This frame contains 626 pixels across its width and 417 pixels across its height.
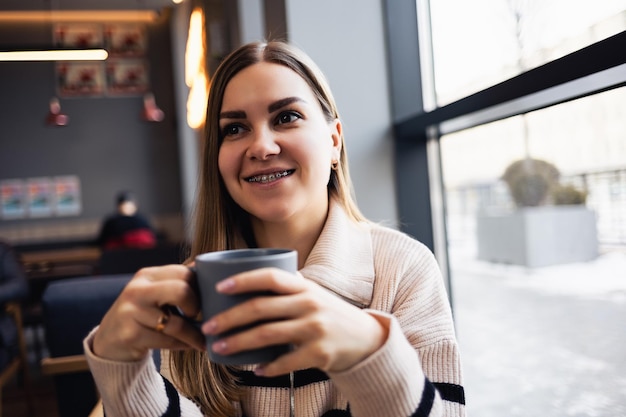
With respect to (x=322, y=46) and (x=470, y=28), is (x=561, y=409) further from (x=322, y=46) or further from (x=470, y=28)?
(x=322, y=46)

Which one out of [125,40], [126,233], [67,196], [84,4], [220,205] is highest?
[84,4]

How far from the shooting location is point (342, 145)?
1.19 metres

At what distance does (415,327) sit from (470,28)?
1.06 m

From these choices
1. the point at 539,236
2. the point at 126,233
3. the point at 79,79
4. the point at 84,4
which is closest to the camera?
the point at 539,236

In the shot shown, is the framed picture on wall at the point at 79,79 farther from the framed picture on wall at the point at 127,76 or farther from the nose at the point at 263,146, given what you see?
the nose at the point at 263,146

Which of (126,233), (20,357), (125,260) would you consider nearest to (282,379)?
(125,260)

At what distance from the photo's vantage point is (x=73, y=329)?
78.5 inches

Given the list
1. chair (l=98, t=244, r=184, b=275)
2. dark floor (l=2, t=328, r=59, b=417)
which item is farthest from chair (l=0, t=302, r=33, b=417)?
chair (l=98, t=244, r=184, b=275)

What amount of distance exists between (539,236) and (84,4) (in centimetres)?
740

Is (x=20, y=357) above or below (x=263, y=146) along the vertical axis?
below

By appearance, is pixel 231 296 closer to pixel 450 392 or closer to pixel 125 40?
pixel 450 392

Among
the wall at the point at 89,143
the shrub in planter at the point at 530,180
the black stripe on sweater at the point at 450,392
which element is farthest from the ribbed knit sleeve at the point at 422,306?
the wall at the point at 89,143

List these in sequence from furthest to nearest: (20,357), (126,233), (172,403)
A: (126,233) → (20,357) → (172,403)

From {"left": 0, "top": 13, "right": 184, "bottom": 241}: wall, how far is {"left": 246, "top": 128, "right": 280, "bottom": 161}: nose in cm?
697
